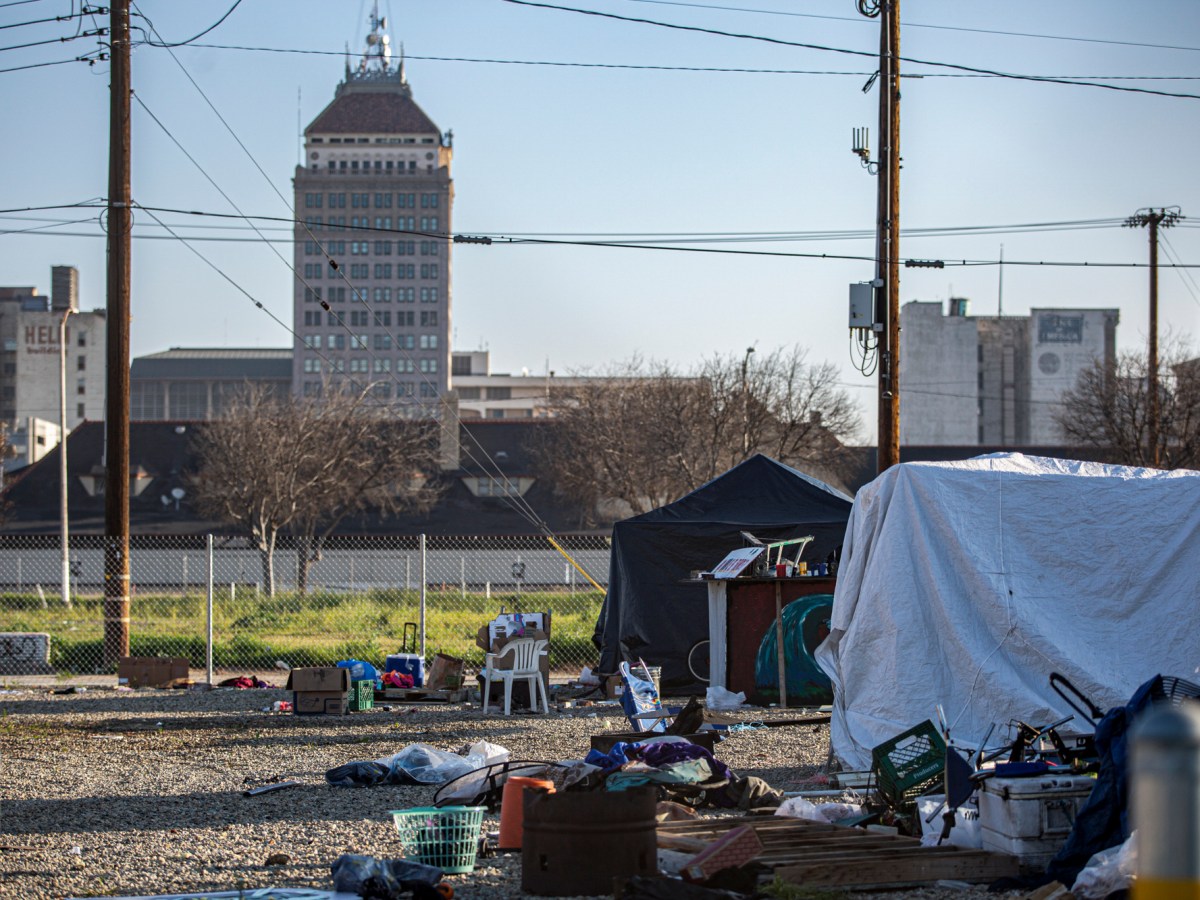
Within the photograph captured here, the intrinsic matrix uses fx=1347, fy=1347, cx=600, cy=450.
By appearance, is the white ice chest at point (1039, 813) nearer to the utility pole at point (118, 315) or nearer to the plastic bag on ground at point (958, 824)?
the plastic bag on ground at point (958, 824)

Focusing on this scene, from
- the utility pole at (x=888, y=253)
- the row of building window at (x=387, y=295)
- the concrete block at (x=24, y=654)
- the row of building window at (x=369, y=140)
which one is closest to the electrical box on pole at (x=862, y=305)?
the utility pole at (x=888, y=253)

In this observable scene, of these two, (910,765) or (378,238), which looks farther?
(378,238)

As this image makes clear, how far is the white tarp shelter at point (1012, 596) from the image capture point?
10508mm

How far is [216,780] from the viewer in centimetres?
→ 1046

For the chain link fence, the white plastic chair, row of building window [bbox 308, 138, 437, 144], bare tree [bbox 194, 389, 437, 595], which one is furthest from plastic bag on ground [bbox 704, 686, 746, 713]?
row of building window [bbox 308, 138, 437, 144]

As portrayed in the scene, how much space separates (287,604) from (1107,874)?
76.3ft

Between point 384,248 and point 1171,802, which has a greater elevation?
point 384,248

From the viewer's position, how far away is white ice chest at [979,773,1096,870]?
270 inches

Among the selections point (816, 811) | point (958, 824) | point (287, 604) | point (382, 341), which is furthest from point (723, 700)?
point (382, 341)

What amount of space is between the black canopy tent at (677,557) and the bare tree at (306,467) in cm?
2373

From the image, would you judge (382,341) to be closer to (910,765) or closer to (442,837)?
(910,765)

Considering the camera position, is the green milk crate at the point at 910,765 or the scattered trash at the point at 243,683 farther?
the scattered trash at the point at 243,683

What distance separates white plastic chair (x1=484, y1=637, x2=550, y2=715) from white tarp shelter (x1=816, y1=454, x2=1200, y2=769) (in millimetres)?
4753

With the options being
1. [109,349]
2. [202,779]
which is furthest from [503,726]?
[109,349]
